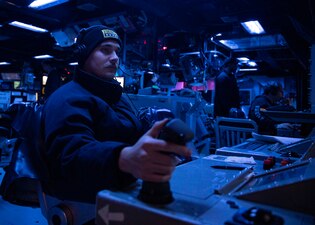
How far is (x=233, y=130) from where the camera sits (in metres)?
2.69

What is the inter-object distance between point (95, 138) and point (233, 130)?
6.17 ft

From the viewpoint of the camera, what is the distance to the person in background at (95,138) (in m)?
0.62

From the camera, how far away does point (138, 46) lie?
7.19 metres

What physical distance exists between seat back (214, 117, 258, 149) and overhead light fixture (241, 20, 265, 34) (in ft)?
8.39

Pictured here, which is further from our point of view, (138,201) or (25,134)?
(25,134)

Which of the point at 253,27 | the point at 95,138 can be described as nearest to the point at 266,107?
the point at 253,27

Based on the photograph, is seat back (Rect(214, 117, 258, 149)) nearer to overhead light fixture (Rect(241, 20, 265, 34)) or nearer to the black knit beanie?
the black knit beanie

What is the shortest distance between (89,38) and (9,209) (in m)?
1.81

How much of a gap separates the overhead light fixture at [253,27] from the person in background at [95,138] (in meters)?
3.73

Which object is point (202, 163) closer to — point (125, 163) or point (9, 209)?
point (125, 163)

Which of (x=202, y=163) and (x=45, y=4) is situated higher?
(x=45, y=4)

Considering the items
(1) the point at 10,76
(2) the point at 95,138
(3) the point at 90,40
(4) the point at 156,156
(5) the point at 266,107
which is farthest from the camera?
(1) the point at 10,76

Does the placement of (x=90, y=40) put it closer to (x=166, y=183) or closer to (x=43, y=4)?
(x=166, y=183)

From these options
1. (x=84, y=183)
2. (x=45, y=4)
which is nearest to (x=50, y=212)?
(x=84, y=183)
